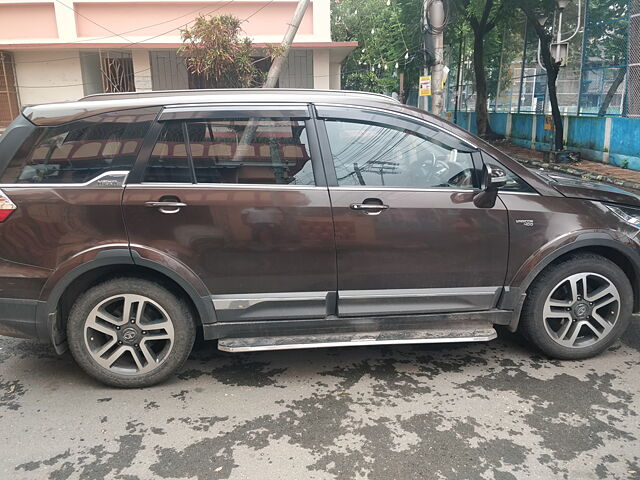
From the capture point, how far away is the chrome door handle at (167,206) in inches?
124

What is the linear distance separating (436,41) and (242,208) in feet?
30.6

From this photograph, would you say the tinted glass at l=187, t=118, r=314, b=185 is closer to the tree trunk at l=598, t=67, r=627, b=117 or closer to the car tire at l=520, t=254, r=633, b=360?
the car tire at l=520, t=254, r=633, b=360

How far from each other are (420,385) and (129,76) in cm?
1468

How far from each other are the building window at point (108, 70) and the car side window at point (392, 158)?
13.4m

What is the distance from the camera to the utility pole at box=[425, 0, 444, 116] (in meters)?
10.9

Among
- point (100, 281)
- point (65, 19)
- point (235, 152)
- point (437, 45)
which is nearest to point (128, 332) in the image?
point (100, 281)

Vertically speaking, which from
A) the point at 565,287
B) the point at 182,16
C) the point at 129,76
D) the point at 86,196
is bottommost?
the point at 565,287

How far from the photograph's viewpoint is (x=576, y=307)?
356 cm

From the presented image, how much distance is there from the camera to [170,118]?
10.7 ft

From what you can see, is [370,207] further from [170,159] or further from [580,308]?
[580,308]

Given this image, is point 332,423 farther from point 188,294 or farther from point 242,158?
point 242,158

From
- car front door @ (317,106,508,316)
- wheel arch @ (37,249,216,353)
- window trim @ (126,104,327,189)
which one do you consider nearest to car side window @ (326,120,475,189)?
car front door @ (317,106,508,316)

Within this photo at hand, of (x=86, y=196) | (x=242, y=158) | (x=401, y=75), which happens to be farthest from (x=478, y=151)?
(x=401, y=75)

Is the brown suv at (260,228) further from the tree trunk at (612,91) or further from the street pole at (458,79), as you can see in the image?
the street pole at (458,79)
